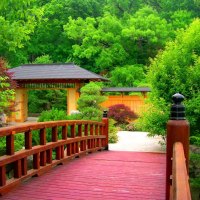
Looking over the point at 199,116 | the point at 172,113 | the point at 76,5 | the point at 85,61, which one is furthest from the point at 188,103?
the point at 76,5

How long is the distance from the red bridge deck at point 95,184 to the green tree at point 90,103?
9148 mm

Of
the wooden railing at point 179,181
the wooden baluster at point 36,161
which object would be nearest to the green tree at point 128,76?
the wooden baluster at point 36,161

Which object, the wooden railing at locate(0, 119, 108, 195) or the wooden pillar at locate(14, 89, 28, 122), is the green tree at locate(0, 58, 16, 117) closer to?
the wooden railing at locate(0, 119, 108, 195)

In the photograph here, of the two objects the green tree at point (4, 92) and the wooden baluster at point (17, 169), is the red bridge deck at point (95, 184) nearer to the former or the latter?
the wooden baluster at point (17, 169)

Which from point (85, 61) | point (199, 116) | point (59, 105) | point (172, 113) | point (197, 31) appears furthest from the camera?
point (85, 61)

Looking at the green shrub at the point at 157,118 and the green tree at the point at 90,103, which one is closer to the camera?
the green shrub at the point at 157,118

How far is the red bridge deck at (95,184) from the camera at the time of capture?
427 cm

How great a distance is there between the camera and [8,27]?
492 cm

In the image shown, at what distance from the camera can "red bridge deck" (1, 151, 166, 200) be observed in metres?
4.27

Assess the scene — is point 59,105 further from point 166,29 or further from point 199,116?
point 199,116

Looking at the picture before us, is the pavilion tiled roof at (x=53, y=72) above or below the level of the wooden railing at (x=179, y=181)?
above

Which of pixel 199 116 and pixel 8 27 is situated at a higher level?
pixel 8 27

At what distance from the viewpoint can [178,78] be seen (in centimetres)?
1007

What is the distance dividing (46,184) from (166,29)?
77.2ft
